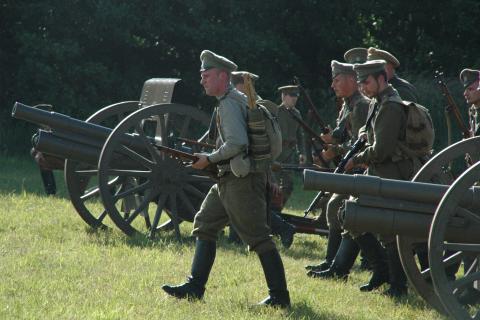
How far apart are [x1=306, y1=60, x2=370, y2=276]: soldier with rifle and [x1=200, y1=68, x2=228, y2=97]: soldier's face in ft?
5.34

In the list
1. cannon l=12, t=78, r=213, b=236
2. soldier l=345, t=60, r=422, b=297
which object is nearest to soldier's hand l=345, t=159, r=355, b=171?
soldier l=345, t=60, r=422, b=297

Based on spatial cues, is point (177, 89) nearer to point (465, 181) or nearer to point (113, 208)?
point (113, 208)

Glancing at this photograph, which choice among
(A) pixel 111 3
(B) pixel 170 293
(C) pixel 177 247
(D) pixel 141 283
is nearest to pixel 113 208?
(C) pixel 177 247

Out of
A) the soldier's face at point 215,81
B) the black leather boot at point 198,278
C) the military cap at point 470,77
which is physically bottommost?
the black leather boot at point 198,278

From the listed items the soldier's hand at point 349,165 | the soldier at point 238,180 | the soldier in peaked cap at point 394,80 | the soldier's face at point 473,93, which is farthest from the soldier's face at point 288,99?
the soldier at point 238,180

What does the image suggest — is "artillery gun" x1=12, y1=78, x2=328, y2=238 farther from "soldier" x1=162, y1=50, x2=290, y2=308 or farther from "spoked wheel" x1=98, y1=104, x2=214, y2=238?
"soldier" x1=162, y1=50, x2=290, y2=308

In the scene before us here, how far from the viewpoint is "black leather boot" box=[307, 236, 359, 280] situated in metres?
7.61

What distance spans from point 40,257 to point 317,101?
13.1 meters

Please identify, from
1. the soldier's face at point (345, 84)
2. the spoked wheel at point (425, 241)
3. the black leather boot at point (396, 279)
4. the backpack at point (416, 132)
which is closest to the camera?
the spoked wheel at point (425, 241)

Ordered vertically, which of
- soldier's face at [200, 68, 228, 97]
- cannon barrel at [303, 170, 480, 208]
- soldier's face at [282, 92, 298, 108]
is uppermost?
soldier's face at [200, 68, 228, 97]

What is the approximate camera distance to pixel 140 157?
892cm

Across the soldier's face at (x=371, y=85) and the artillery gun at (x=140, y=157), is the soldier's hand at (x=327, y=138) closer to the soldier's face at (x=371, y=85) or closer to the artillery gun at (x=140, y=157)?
the artillery gun at (x=140, y=157)

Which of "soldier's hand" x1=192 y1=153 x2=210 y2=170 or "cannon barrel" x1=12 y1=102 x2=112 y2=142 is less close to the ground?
"soldier's hand" x1=192 y1=153 x2=210 y2=170

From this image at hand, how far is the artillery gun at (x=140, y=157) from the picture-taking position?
8883 millimetres
